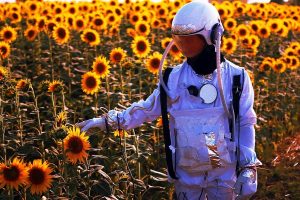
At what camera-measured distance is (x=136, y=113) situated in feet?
11.4

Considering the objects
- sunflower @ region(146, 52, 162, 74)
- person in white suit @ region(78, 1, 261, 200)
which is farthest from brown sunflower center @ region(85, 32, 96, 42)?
person in white suit @ region(78, 1, 261, 200)

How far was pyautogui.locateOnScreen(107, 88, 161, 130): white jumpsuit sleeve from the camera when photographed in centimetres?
344

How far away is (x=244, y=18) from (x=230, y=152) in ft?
34.7

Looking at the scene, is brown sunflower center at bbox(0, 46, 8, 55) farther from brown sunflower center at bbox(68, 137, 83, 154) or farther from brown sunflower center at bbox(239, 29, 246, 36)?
brown sunflower center at bbox(239, 29, 246, 36)

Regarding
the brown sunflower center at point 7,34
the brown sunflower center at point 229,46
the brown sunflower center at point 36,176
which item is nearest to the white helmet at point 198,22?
the brown sunflower center at point 36,176

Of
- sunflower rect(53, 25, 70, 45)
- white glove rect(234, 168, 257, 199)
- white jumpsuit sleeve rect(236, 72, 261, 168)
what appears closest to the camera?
white glove rect(234, 168, 257, 199)

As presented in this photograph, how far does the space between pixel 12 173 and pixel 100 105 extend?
2.80 m

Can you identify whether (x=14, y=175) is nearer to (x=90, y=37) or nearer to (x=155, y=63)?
(x=155, y=63)

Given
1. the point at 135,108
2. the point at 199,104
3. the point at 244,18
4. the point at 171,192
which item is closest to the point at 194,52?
the point at 199,104

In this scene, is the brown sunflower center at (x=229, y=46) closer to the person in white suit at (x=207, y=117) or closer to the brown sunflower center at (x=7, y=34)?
the brown sunflower center at (x=7, y=34)

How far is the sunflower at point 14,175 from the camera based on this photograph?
3240mm

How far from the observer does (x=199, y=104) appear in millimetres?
3240

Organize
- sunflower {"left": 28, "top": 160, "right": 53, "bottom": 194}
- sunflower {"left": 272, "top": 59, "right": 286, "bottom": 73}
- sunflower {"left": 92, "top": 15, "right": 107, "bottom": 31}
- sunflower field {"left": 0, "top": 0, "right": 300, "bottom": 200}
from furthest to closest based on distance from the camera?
sunflower {"left": 92, "top": 15, "right": 107, "bottom": 31}
sunflower {"left": 272, "top": 59, "right": 286, "bottom": 73}
sunflower field {"left": 0, "top": 0, "right": 300, "bottom": 200}
sunflower {"left": 28, "top": 160, "right": 53, "bottom": 194}

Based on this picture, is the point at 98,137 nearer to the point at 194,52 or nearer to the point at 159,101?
the point at 159,101
